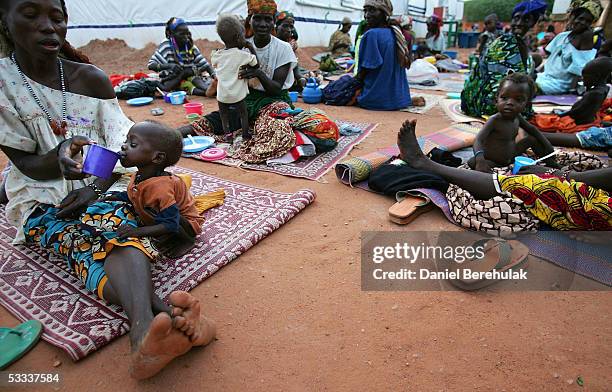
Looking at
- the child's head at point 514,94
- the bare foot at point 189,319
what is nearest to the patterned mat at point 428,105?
the child's head at point 514,94

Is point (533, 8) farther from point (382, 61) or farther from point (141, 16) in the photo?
point (141, 16)

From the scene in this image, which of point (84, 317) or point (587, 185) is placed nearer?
point (84, 317)

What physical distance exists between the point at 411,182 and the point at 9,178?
224 cm

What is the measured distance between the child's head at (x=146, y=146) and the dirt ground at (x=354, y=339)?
25.3 inches

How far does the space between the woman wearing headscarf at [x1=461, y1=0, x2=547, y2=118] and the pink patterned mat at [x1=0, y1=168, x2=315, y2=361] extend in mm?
3096

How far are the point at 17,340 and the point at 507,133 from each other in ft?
10.2

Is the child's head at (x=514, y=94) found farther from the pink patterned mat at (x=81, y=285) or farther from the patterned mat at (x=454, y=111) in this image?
the patterned mat at (x=454, y=111)

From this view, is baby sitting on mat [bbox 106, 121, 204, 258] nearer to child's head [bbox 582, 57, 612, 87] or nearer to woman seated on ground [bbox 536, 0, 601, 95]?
child's head [bbox 582, 57, 612, 87]

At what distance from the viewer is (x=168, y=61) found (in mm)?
6211

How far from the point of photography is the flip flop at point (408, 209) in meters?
2.27

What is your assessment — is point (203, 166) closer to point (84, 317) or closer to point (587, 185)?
point (84, 317)

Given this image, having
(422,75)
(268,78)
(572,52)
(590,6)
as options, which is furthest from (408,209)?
(422,75)

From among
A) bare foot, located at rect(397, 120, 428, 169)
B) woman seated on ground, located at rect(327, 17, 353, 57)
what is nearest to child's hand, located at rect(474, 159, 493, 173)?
bare foot, located at rect(397, 120, 428, 169)

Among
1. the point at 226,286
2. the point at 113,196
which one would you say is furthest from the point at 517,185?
the point at 113,196
